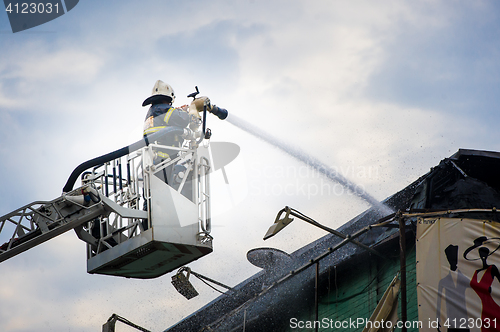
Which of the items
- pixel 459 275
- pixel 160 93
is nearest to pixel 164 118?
pixel 160 93

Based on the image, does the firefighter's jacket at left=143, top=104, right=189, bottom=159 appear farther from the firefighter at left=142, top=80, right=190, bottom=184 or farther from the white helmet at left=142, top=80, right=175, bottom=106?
the white helmet at left=142, top=80, right=175, bottom=106

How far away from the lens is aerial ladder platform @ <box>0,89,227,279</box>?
12352 mm

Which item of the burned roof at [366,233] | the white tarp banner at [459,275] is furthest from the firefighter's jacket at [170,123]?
the white tarp banner at [459,275]

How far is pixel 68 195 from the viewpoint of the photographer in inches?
511

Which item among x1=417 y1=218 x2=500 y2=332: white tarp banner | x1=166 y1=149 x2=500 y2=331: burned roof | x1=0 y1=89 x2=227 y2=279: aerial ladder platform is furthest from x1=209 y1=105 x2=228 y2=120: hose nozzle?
x1=417 y1=218 x2=500 y2=332: white tarp banner

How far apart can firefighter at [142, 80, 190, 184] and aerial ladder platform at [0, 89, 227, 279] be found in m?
0.07

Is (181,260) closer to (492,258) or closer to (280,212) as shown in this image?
(280,212)

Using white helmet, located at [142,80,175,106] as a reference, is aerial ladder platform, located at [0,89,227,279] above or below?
below

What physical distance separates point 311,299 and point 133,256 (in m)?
4.34

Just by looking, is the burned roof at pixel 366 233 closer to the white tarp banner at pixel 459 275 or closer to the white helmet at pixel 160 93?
the white tarp banner at pixel 459 275

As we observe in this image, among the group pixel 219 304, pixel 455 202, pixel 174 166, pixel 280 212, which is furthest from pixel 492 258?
pixel 219 304

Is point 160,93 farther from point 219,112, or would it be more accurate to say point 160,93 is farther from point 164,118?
point 219,112

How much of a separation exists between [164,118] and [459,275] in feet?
23.0

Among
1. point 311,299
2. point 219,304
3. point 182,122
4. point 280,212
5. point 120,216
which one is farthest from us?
point 219,304
